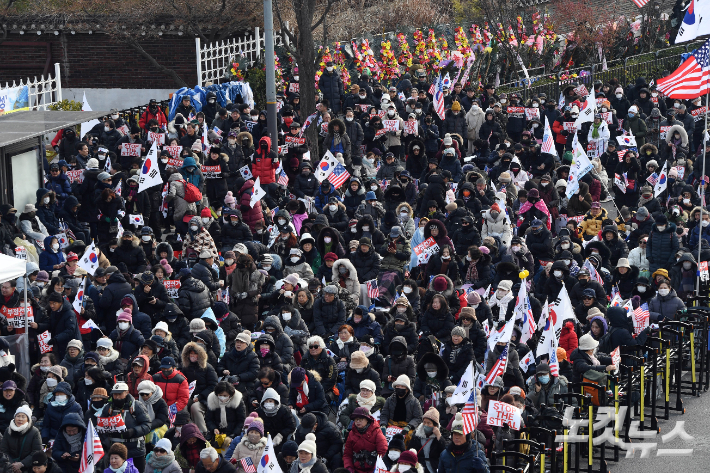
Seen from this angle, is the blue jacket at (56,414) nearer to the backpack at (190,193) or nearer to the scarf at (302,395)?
the scarf at (302,395)

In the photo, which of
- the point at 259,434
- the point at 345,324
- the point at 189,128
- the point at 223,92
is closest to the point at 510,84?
the point at 223,92

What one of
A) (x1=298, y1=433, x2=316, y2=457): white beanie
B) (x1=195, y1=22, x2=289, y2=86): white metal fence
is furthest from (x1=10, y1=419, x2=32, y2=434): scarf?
(x1=195, y1=22, x2=289, y2=86): white metal fence

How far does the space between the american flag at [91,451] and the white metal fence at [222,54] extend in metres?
16.3

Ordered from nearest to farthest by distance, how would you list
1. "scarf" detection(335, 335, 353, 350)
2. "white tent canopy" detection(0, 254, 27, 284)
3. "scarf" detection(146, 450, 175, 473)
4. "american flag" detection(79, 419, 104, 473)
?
1. "scarf" detection(146, 450, 175, 473)
2. "american flag" detection(79, 419, 104, 473)
3. "white tent canopy" detection(0, 254, 27, 284)
4. "scarf" detection(335, 335, 353, 350)

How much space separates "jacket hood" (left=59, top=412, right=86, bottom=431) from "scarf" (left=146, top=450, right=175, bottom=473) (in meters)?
1.13

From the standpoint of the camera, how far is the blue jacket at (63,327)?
15.1 meters

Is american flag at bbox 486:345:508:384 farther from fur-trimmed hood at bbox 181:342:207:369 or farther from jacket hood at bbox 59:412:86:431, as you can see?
jacket hood at bbox 59:412:86:431

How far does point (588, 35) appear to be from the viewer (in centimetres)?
3603

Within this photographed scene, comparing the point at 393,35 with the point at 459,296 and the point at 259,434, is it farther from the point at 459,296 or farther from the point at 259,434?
the point at 259,434

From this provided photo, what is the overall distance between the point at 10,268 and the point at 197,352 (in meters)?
2.50

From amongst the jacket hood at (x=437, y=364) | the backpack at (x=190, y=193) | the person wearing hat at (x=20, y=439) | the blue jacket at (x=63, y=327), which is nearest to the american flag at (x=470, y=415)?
the jacket hood at (x=437, y=364)

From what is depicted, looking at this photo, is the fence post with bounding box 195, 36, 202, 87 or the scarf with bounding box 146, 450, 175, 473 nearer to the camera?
the scarf with bounding box 146, 450, 175, 473

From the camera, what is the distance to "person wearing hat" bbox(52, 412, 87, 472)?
501 inches

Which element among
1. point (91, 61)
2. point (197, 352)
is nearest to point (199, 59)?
point (91, 61)
